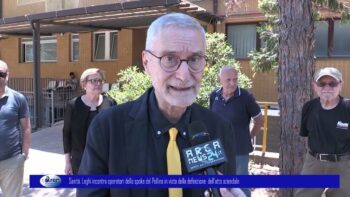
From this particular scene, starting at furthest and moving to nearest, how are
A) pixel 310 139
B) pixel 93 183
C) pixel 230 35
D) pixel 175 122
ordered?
pixel 230 35
pixel 310 139
pixel 175 122
pixel 93 183

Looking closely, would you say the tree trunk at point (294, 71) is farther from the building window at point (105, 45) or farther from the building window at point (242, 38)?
the building window at point (105, 45)

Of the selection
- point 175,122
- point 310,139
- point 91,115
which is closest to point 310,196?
point 310,139

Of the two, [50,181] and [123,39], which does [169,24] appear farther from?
[123,39]

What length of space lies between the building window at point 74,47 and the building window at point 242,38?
7.83 metres

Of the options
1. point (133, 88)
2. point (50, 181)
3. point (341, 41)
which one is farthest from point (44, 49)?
point (50, 181)

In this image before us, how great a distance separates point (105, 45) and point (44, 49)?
4.44 m

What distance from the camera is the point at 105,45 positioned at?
750 inches

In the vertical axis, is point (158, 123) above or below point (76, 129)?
above

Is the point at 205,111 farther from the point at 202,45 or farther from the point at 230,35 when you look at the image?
the point at 230,35

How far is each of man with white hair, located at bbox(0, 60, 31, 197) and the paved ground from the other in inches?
85.3

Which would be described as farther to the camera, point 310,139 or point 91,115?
point 310,139

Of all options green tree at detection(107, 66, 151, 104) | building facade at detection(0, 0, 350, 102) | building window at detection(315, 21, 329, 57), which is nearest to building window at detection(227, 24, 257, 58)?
building facade at detection(0, 0, 350, 102)

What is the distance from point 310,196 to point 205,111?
341cm

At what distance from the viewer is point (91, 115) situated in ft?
16.3
